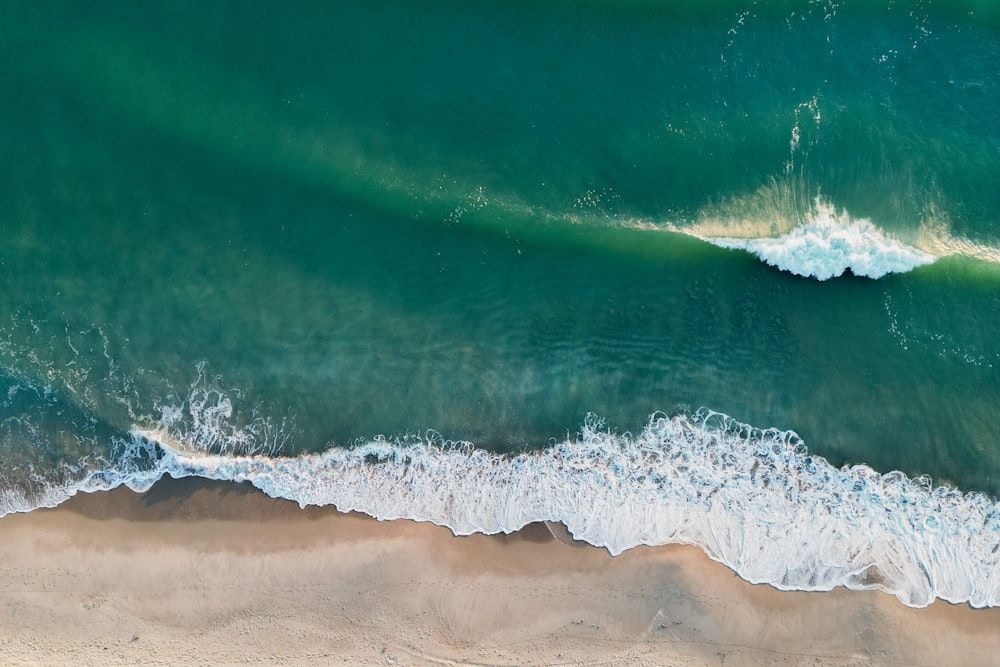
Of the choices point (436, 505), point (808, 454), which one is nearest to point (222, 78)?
point (436, 505)

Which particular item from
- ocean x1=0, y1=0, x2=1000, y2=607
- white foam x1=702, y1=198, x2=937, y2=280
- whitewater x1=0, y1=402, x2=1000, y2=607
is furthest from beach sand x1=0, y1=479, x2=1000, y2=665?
white foam x1=702, y1=198, x2=937, y2=280

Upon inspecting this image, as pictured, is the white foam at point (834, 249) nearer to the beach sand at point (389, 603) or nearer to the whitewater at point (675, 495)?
the whitewater at point (675, 495)

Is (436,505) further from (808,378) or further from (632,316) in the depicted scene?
(808,378)

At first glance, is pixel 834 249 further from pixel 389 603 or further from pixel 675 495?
pixel 389 603

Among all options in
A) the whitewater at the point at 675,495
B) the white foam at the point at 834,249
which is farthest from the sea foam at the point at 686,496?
the white foam at the point at 834,249

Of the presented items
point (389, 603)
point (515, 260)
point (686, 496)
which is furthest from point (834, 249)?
point (389, 603)

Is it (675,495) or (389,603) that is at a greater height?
(675,495)
